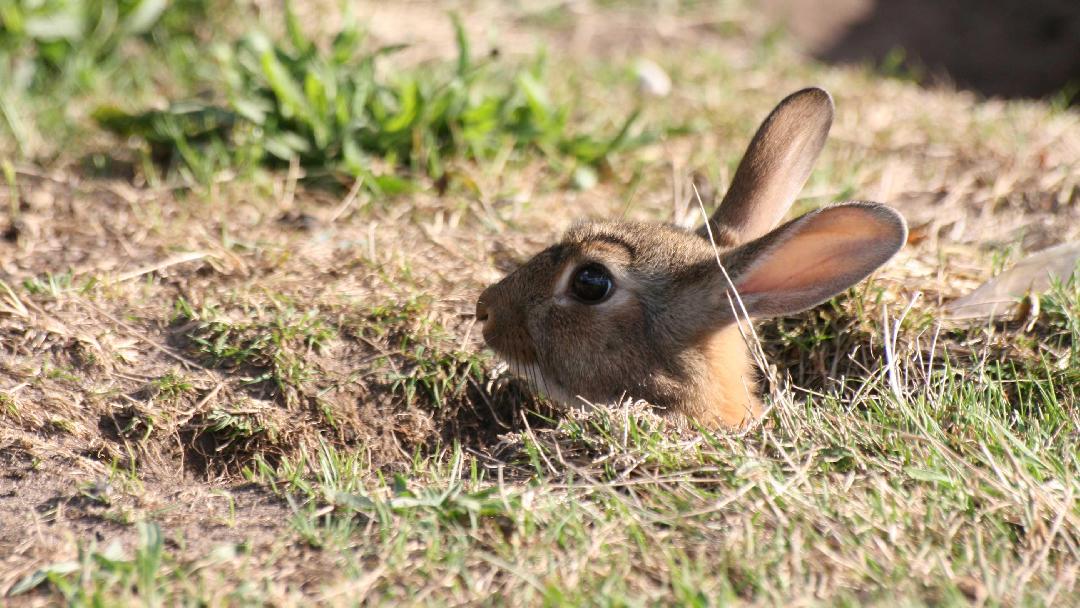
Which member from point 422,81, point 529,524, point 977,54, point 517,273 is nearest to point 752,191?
point 517,273

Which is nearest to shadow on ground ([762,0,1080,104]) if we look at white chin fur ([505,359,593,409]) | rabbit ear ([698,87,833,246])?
rabbit ear ([698,87,833,246])

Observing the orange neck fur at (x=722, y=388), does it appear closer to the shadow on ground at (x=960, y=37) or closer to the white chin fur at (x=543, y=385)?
the white chin fur at (x=543, y=385)

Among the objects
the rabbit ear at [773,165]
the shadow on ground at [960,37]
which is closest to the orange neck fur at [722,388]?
the rabbit ear at [773,165]

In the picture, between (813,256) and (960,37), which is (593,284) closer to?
(813,256)

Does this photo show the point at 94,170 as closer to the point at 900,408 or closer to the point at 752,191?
the point at 752,191

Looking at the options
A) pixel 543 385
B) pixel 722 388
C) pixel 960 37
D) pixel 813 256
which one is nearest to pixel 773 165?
pixel 813 256
